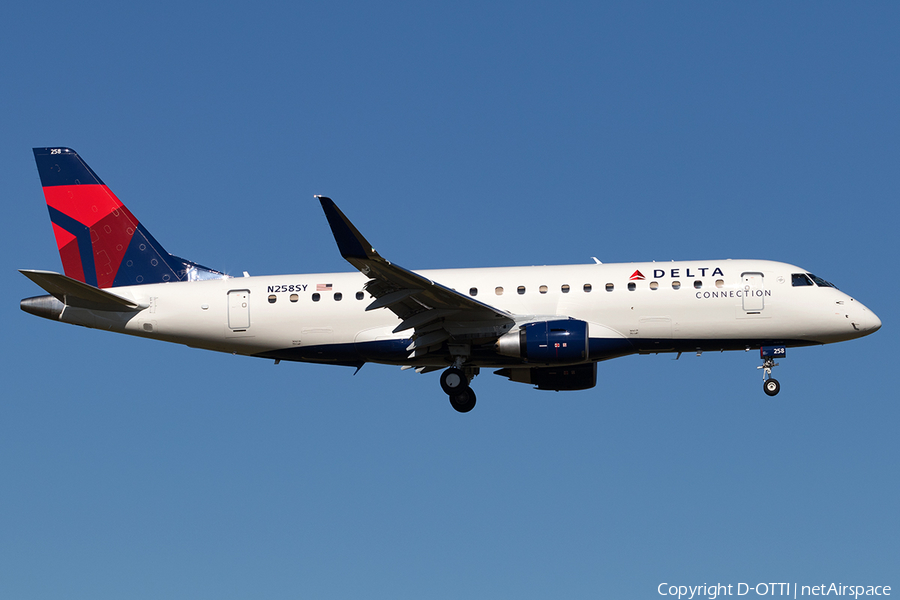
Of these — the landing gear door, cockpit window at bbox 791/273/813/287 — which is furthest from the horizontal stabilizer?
cockpit window at bbox 791/273/813/287

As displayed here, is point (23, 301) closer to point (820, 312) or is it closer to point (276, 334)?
point (276, 334)

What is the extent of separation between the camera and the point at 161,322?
1352 inches

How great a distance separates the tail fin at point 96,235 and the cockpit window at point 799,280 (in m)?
19.9

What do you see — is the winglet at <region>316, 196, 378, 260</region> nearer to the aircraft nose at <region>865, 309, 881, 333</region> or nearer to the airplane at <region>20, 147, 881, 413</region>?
the airplane at <region>20, 147, 881, 413</region>

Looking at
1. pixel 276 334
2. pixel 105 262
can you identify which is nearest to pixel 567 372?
pixel 276 334

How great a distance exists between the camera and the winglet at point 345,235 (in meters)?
26.9

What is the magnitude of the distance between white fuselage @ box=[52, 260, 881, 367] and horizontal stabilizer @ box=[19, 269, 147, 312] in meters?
0.29

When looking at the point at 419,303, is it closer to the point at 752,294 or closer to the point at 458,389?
the point at 458,389

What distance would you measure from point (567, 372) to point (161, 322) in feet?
47.1

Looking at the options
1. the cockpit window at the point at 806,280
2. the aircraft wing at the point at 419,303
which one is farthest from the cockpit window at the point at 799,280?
the aircraft wing at the point at 419,303

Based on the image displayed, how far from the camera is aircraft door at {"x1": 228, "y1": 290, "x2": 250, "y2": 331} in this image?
34.0m

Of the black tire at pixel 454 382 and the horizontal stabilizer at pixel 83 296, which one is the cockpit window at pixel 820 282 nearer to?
the black tire at pixel 454 382

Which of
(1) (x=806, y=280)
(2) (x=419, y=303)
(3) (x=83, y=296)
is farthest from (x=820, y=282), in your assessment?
(3) (x=83, y=296)

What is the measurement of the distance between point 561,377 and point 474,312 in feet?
18.5
